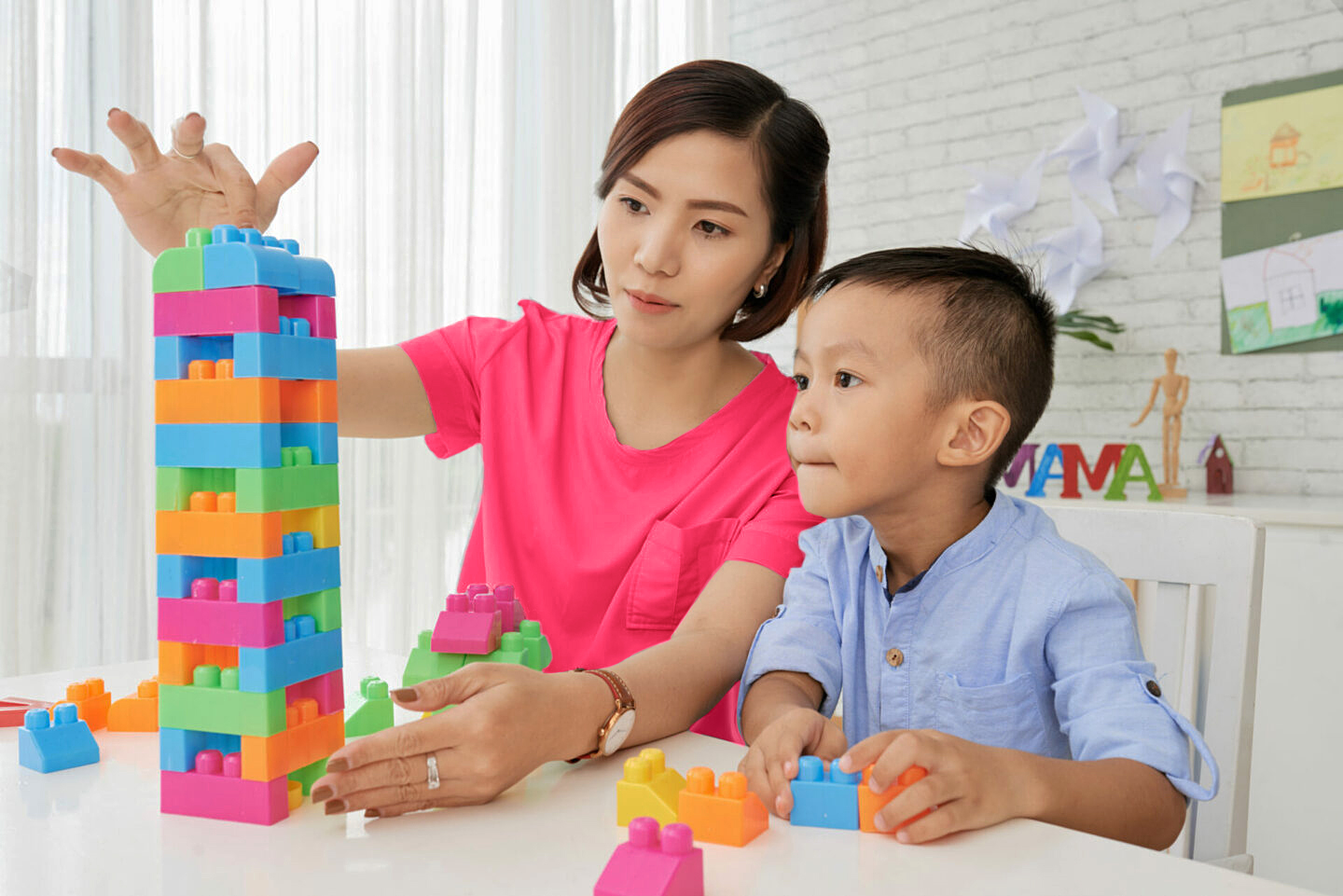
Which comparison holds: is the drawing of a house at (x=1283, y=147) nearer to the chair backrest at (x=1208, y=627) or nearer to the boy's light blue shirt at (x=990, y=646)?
the chair backrest at (x=1208, y=627)

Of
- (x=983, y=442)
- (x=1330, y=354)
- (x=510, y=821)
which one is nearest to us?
(x=510, y=821)

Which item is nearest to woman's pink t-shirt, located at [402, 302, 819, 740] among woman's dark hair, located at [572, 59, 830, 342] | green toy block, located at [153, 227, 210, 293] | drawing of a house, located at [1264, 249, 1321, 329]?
woman's dark hair, located at [572, 59, 830, 342]

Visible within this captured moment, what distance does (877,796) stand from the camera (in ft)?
2.21

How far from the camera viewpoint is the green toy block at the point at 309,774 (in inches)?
28.8

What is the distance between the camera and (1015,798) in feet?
2.32

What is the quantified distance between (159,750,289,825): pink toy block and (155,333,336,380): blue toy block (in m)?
0.26

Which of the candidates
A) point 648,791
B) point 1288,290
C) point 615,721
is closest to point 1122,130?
point 1288,290

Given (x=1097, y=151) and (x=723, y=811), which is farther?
(x=1097, y=151)

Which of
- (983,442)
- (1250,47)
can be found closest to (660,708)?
(983,442)

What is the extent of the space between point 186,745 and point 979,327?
0.80 m

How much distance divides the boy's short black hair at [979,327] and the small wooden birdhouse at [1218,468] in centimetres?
221

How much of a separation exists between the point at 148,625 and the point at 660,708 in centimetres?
206

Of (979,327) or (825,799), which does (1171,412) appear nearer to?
(979,327)

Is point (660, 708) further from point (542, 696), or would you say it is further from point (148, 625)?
point (148, 625)
